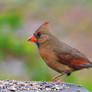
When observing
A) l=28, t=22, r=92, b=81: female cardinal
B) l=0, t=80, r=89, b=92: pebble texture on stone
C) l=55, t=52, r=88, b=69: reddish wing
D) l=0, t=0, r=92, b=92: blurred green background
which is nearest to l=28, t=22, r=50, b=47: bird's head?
l=28, t=22, r=92, b=81: female cardinal

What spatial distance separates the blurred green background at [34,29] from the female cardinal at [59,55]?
2159mm

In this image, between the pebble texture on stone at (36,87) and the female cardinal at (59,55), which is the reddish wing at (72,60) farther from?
the pebble texture on stone at (36,87)

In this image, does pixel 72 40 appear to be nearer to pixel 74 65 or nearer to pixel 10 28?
pixel 10 28

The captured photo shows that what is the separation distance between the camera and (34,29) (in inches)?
432

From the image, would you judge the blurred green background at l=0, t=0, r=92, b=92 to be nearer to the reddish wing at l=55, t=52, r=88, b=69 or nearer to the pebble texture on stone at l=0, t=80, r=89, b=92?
the reddish wing at l=55, t=52, r=88, b=69

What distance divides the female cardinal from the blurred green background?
2.16 metres

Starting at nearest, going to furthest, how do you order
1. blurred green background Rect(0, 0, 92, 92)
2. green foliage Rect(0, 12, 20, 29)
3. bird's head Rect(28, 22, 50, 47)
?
bird's head Rect(28, 22, 50, 47)
blurred green background Rect(0, 0, 92, 92)
green foliage Rect(0, 12, 20, 29)

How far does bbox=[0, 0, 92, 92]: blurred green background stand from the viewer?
8484mm

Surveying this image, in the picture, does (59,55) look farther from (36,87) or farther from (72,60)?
(36,87)

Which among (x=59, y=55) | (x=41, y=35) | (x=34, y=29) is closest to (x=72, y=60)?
(x=59, y=55)

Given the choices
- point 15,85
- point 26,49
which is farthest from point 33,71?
point 15,85

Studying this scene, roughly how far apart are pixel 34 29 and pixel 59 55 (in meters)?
5.18

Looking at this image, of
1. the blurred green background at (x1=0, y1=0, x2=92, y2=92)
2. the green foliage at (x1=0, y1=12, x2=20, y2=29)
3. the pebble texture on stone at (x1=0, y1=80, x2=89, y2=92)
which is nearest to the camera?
the pebble texture on stone at (x1=0, y1=80, x2=89, y2=92)

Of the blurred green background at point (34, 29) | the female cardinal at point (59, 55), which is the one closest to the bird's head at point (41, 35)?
the female cardinal at point (59, 55)
